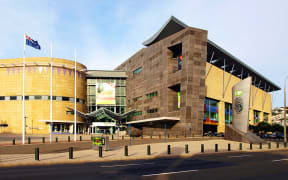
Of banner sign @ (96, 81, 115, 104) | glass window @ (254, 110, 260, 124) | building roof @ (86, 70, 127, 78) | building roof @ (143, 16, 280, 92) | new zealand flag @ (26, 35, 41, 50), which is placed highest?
building roof @ (143, 16, 280, 92)

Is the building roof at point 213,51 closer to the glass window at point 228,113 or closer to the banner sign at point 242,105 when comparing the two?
the glass window at point 228,113

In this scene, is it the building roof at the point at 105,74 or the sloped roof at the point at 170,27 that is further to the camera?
the building roof at the point at 105,74

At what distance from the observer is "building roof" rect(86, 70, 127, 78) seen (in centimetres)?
8161

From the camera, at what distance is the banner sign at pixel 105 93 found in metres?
81.1

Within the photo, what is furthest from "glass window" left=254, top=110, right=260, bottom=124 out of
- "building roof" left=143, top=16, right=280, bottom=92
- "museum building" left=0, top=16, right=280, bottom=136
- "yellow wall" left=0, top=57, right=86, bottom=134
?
"yellow wall" left=0, top=57, right=86, bottom=134

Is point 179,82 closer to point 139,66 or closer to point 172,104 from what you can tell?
point 172,104

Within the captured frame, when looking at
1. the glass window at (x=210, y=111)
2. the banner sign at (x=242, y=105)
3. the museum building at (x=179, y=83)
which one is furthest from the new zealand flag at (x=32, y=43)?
the glass window at (x=210, y=111)

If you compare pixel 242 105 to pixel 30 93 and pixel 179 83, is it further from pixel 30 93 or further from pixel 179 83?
pixel 30 93

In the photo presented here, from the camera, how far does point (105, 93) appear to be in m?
82.1

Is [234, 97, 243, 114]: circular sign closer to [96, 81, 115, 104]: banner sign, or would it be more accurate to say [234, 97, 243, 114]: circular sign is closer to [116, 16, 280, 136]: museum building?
[116, 16, 280, 136]: museum building

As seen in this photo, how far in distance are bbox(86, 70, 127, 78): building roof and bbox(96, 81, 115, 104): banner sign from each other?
286cm

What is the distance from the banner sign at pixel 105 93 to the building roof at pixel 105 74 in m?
2.86

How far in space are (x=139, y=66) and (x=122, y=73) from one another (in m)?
11.9

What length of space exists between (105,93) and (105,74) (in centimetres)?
659
